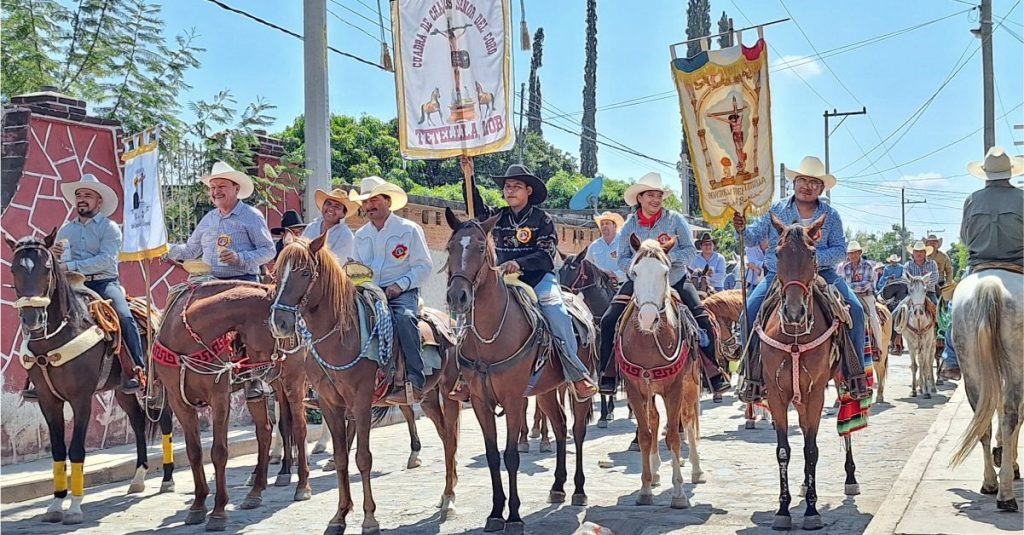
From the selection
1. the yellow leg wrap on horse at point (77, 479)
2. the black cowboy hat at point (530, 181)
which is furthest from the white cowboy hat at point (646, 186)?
the yellow leg wrap on horse at point (77, 479)

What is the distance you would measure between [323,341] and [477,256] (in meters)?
1.47

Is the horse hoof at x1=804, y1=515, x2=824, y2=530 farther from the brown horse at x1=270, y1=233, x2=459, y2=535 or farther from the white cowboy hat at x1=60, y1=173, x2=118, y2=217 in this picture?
the white cowboy hat at x1=60, y1=173, x2=118, y2=217

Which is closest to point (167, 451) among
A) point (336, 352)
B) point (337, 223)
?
point (337, 223)

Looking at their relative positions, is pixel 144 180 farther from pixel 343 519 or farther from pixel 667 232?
pixel 667 232

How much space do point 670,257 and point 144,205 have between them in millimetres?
5356

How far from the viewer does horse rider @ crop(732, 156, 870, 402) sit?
864 cm

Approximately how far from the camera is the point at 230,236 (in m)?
10.0

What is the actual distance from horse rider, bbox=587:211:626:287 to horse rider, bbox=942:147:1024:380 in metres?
5.92

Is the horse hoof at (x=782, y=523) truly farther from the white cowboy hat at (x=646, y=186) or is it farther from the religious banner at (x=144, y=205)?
the religious banner at (x=144, y=205)

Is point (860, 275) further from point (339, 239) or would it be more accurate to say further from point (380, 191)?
point (380, 191)

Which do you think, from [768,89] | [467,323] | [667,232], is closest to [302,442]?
[467,323]

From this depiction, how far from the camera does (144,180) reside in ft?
33.7

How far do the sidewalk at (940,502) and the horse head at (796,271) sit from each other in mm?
1602

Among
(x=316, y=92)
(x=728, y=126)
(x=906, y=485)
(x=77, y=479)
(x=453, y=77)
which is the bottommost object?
(x=906, y=485)
